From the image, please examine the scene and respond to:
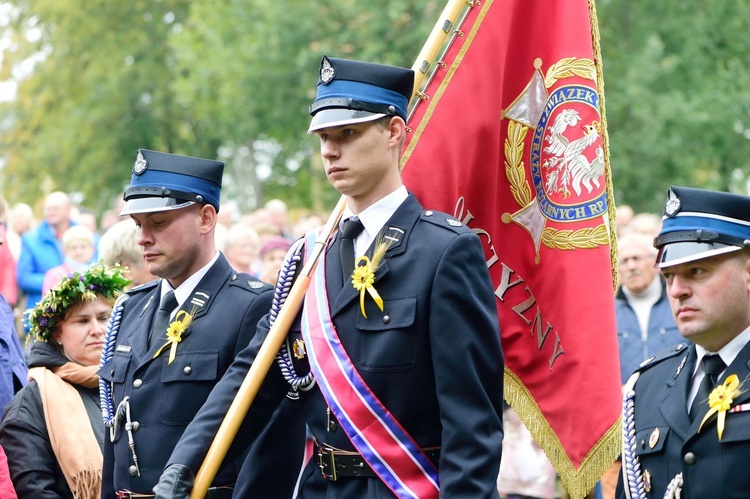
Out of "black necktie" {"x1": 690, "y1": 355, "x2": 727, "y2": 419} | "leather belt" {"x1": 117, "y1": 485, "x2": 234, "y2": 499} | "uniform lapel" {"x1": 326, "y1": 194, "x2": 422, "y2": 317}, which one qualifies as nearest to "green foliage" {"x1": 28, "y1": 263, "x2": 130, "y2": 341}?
"leather belt" {"x1": 117, "y1": 485, "x2": 234, "y2": 499}

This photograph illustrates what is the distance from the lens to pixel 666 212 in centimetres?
441

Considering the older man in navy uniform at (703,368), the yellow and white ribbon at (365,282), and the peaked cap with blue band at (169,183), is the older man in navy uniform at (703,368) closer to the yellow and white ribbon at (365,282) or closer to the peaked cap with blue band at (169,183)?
the yellow and white ribbon at (365,282)

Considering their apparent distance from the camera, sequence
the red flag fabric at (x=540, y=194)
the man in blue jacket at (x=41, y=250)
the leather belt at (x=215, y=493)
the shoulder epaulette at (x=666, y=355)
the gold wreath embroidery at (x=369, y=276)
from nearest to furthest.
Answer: the gold wreath embroidery at (x=369, y=276)
the shoulder epaulette at (x=666, y=355)
the leather belt at (x=215, y=493)
the red flag fabric at (x=540, y=194)
the man in blue jacket at (x=41, y=250)

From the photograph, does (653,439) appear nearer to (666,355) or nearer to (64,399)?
(666,355)

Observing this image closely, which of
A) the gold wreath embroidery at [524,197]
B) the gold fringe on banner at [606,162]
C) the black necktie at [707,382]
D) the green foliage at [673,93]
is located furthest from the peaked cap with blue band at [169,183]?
the green foliage at [673,93]

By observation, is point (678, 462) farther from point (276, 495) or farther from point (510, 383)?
point (276, 495)

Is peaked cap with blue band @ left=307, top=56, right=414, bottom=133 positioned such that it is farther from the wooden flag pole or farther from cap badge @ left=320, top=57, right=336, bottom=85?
the wooden flag pole

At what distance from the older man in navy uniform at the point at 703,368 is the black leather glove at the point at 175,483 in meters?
1.58

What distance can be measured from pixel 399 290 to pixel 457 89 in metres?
1.52

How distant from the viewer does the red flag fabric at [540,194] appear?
529 centimetres

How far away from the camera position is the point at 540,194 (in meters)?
5.45

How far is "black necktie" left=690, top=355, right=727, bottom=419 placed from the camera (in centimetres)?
417

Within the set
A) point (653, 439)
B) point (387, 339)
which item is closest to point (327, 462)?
point (387, 339)

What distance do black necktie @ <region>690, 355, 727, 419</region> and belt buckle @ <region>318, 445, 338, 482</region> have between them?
4.09 ft
